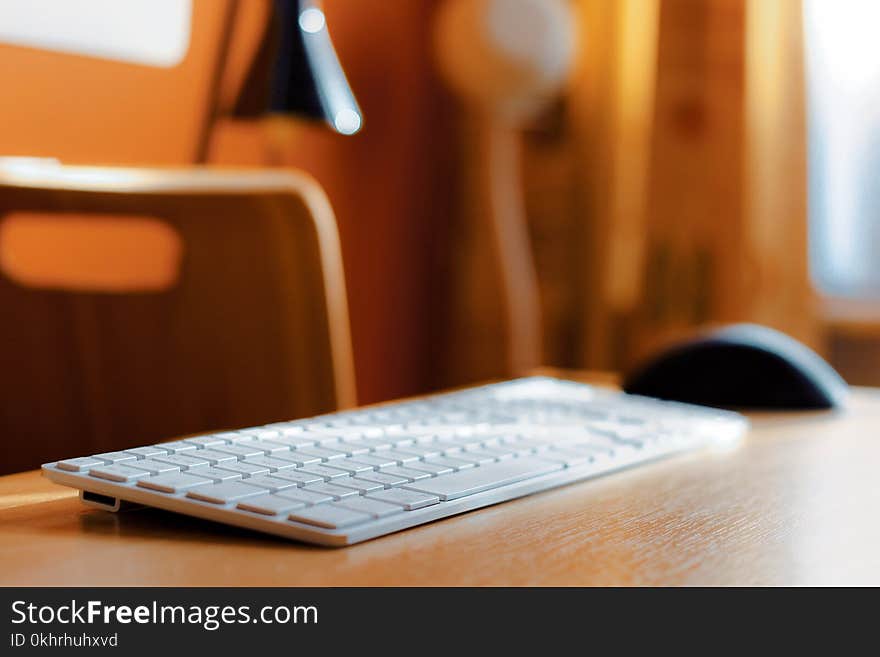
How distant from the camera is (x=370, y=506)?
1.54ft

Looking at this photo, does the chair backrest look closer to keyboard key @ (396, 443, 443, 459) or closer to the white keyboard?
the white keyboard

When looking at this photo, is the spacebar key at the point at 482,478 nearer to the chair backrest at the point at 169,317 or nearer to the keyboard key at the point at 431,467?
the keyboard key at the point at 431,467

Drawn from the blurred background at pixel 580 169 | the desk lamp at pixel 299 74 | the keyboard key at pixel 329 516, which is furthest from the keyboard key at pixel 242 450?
the blurred background at pixel 580 169

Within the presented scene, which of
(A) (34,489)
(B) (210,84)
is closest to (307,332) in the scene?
(A) (34,489)

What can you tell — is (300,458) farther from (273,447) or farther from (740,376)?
(740,376)

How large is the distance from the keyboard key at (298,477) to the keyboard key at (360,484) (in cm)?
1

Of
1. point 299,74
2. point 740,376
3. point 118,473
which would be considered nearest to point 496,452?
point 118,473

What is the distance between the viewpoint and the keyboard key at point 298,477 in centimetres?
49

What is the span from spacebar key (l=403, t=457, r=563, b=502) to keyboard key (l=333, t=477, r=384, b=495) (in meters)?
0.02

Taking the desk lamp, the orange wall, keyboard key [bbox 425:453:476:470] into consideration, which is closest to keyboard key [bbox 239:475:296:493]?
keyboard key [bbox 425:453:476:470]

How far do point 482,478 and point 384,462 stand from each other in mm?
55
